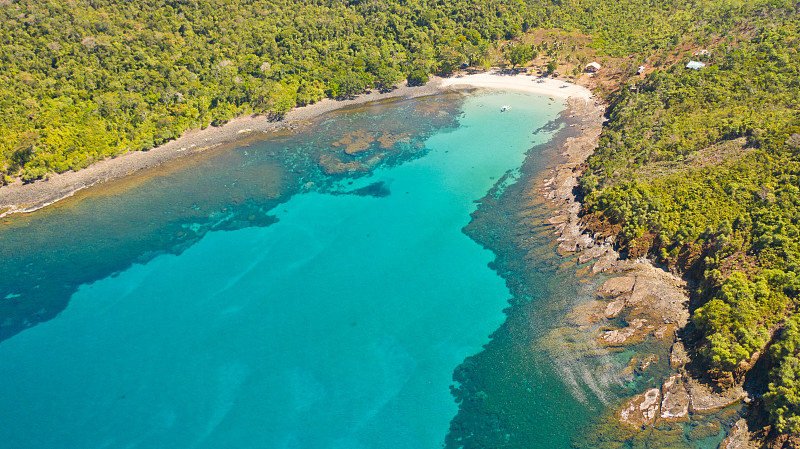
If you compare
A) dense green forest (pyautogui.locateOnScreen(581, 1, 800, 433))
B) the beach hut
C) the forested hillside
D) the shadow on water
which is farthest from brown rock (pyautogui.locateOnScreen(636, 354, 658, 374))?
the beach hut

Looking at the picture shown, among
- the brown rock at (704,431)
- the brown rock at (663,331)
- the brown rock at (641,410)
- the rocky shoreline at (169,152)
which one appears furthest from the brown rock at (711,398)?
the rocky shoreline at (169,152)

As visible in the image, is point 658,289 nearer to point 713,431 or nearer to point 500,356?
point 713,431

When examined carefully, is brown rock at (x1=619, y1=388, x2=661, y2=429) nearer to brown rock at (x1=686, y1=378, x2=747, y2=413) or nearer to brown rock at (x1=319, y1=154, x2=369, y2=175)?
brown rock at (x1=686, y1=378, x2=747, y2=413)

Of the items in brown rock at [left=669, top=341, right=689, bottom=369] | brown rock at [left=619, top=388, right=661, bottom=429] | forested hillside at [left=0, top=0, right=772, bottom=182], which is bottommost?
brown rock at [left=619, top=388, right=661, bottom=429]

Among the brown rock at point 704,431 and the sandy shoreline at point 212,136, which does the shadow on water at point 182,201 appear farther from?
the brown rock at point 704,431

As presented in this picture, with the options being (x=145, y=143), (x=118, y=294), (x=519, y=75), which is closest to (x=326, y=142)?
(x=145, y=143)

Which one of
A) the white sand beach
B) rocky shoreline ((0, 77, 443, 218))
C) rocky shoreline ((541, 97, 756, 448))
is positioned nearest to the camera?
rocky shoreline ((541, 97, 756, 448))
